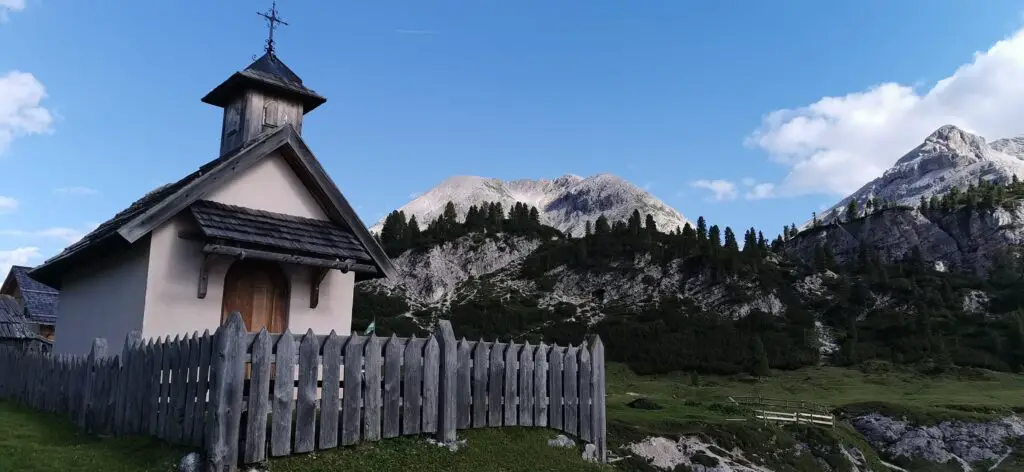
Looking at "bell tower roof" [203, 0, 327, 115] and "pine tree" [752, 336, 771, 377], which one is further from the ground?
"bell tower roof" [203, 0, 327, 115]

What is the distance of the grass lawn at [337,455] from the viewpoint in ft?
31.7

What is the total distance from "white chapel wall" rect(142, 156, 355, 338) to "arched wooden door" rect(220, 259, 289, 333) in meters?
0.28

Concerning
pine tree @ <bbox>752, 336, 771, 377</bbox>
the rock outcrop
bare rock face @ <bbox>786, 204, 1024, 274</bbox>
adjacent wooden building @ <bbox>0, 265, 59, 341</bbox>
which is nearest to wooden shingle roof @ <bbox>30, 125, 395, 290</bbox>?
adjacent wooden building @ <bbox>0, 265, 59, 341</bbox>

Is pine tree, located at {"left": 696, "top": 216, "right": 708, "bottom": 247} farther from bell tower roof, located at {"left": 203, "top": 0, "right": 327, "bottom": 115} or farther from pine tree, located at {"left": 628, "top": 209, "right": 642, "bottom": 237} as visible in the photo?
bell tower roof, located at {"left": 203, "top": 0, "right": 327, "bottom": 115}

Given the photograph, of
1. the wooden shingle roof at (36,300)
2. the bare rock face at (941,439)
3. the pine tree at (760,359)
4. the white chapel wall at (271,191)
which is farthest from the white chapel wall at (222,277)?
the pine tree at (760,359)

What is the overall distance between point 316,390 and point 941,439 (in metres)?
38.9

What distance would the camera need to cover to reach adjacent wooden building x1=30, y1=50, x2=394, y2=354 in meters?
14.6

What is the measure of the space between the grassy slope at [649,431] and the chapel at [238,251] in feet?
9.04

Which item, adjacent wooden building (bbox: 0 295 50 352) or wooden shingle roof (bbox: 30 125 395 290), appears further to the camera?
adjacent wooden building (bbox: 0 295 50 352)

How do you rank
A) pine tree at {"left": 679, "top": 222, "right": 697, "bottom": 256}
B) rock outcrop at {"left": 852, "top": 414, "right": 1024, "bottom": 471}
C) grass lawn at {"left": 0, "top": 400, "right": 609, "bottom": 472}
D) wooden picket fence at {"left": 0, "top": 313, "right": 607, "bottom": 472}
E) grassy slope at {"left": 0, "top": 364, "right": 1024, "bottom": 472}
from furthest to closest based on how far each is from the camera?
1. pine tree at {"left": 679, "top": 222, "right": 697, "bottom": 256}
2. rock outcrop at {"left": 852, "top": 414, "right": 1024, "bottom": 471}
3. grassy slope at {"left": 0, "top": 364, "right": 1024, "bottom": 472}
4. grass lawn at {"left": 0, "top": 400, "right": 609, "bottom": 472}
5. wooden picket fence at {"left": 0, "top": 313, "right": 607, "bottom": 472}

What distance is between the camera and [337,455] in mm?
10102

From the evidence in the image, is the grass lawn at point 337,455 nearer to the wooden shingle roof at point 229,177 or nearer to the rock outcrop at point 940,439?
the wooden shingle roof at point 229,177

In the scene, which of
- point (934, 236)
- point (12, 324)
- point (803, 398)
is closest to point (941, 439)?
point (803, 398)

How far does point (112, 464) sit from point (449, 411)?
15.6ft
